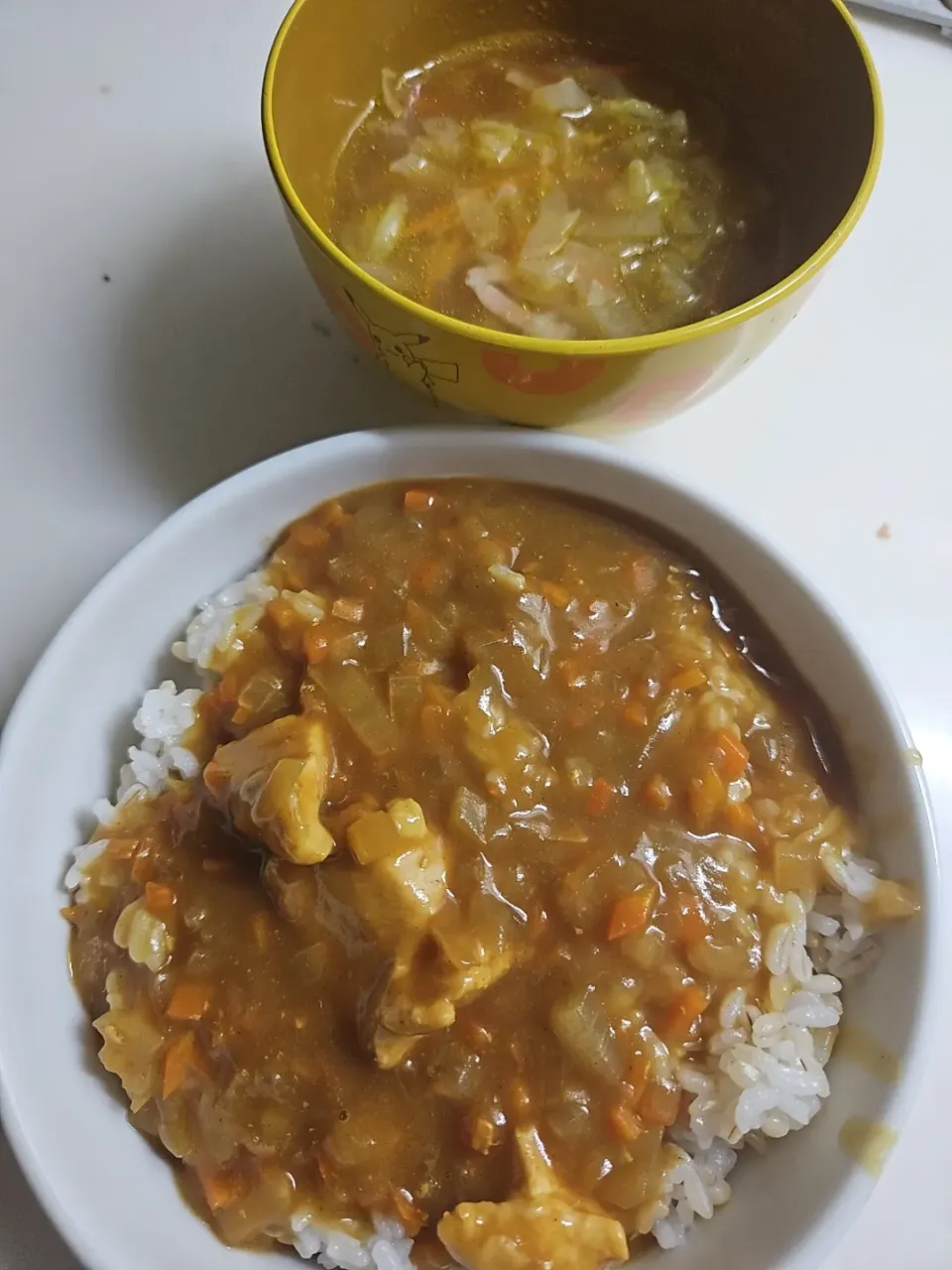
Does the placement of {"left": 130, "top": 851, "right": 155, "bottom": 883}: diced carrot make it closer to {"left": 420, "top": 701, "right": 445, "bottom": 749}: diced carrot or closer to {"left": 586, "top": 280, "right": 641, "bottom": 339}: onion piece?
{"left": 420, "top": 701, "right": 445, "bottom": 749}: diced carrot

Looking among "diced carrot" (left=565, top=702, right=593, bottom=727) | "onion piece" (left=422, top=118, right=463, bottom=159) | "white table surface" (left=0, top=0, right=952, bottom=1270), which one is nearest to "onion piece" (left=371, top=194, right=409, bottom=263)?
"onion piece" (left=422, top=118, right=463, bottom=159)

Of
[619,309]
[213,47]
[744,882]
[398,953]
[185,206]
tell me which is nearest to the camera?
[398,953]

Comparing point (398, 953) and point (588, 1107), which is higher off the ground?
point (398, 953)

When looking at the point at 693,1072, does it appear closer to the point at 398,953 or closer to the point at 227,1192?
the point at 398,953

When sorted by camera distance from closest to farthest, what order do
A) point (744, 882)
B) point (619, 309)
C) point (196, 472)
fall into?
point (744, 882) < point (619, 309) < point (196, 472)

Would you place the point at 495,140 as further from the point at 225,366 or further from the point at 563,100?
the point at 225,366

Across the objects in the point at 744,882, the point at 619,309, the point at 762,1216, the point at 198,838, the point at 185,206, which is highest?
the point at 619,309

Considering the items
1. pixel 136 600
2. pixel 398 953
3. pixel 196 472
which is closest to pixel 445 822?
pixel 398 953
